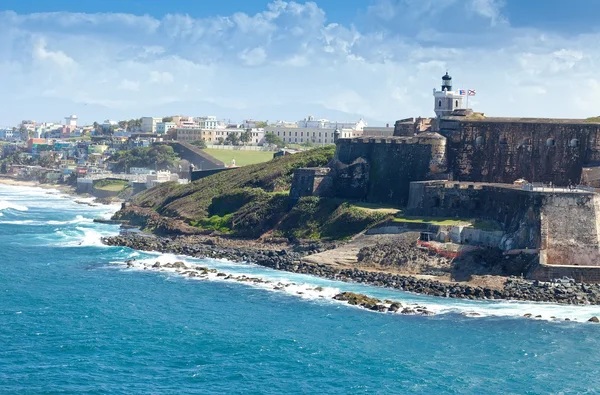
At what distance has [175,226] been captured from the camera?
79188mm

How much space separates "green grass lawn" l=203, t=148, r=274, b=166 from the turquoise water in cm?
6630

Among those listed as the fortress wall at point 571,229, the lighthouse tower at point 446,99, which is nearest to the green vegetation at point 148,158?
the lighthouse tower at point 446,99

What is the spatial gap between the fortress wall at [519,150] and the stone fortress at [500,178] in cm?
7

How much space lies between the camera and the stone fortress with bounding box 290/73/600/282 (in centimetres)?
5422

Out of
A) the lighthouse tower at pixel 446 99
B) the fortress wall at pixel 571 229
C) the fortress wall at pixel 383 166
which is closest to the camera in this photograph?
the fortress wall at pixel 571 229

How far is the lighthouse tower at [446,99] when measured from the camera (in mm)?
81625

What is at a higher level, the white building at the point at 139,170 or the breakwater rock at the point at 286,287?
the white building at the point at 139,170

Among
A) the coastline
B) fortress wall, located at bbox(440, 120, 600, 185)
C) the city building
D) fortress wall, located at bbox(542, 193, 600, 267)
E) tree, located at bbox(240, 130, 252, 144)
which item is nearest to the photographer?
fortress wall, located at bbox(542, 193, 600, 267)

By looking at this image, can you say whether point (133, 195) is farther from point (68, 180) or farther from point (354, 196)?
point (354, 196)

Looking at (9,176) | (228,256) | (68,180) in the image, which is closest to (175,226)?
(228,256)

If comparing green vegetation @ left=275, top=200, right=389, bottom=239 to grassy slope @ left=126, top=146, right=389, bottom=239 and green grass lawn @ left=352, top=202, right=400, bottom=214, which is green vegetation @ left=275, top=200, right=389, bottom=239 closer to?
grassy slope @ left=126, top=146, right=389, bottom=239

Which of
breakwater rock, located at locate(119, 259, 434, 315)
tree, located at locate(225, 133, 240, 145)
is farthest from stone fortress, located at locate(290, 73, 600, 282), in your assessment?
tree, located at locate(225, 133, 240, 145)

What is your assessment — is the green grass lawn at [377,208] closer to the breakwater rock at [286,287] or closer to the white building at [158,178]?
the breakwater rock at [286,287]

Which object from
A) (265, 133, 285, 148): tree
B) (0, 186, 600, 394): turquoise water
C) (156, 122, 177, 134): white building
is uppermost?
(156, 122, 177, 134): white building
